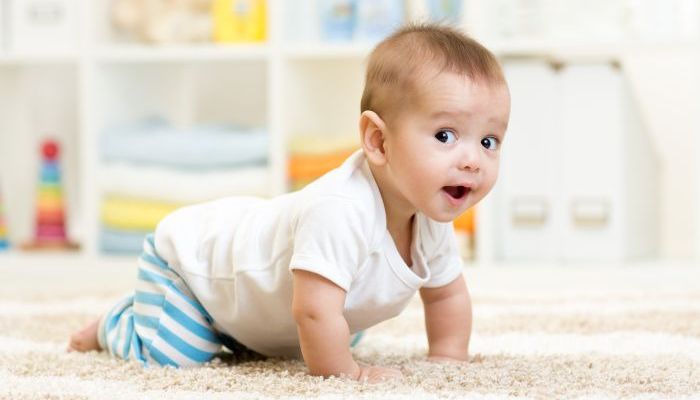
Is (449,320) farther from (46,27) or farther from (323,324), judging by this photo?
(46,27)

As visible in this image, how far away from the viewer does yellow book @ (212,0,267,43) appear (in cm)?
217

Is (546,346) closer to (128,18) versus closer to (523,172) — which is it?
(523,172)

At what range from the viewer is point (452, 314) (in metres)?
1.10

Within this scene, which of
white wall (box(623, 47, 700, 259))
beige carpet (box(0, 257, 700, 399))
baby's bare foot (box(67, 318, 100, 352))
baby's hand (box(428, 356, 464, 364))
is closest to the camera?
beige carpet (box(0, 257, 700, 399))

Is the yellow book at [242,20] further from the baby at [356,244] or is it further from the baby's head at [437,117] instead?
the baby's head at [437,117]

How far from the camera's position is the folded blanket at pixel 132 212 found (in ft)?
6.93

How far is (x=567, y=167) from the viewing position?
205cm

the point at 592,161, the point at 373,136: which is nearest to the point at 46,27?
the point at 592,161

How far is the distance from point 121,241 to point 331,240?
129 cm

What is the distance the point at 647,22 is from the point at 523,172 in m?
0.38

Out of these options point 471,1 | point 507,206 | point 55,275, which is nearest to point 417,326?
point 507,206

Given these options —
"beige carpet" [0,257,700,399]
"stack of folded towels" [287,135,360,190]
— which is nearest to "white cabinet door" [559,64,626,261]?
"beige carpet" [0,257,700,399]

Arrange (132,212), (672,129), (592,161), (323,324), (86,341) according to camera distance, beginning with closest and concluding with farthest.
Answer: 1. (323,324)
2. (86,341)
3. (592,161)
4. (132,212)
5. (672,129)

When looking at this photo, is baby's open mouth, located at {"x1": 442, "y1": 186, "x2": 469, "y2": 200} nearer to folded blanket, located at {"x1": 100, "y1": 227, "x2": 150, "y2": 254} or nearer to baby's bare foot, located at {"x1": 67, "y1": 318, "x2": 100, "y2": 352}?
baby's bare foot, located at {"x1": 67, "y1": 318, "x2": 100, "y2": 352}
